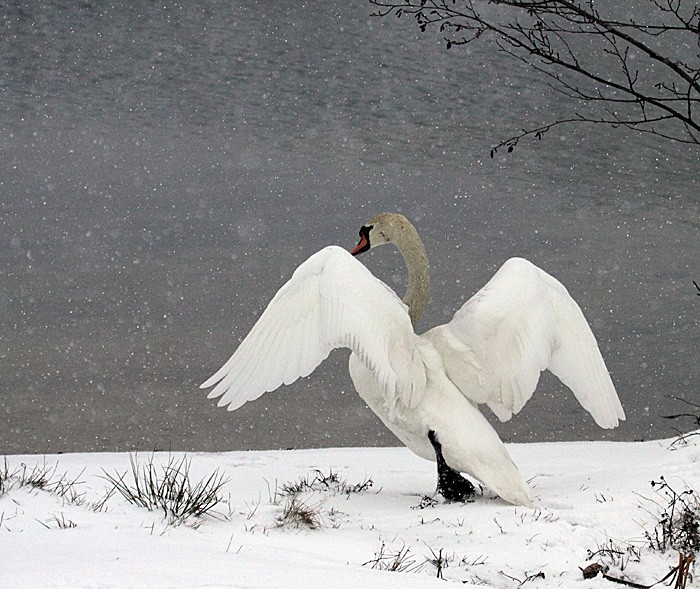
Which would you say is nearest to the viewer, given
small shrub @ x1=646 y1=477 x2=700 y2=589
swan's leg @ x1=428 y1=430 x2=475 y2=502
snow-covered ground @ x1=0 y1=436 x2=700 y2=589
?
snow-covered ground @ x1=0 y1=436 x2=700 y2=589

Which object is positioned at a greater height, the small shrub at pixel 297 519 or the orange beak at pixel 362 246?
the orange beak at pixel 362 246

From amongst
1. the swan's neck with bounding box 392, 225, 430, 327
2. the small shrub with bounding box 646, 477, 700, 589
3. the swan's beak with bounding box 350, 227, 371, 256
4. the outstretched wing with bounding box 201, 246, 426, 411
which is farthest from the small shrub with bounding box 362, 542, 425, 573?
the swan's beak with bounding box 350, 227, 371, 256

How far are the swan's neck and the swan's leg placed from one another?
1117 mm

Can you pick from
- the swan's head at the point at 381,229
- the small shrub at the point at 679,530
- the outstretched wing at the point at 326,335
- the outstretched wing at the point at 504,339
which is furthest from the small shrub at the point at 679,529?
the swan's head at the point at 381,229

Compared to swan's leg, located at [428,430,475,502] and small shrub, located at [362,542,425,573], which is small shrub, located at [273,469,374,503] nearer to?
swan's leg, located at [428,430,475,502]

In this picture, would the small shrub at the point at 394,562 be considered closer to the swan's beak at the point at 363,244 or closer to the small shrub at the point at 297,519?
the small shrub at the point at 297,519

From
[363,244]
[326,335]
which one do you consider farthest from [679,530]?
[363,244]

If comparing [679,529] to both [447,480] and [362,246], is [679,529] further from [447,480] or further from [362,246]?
[362,246]

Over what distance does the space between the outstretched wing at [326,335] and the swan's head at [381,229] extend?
4.64 ft

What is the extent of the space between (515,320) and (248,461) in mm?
2451

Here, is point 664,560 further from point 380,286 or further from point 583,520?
point 380,286

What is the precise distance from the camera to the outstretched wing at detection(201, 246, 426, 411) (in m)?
5.39

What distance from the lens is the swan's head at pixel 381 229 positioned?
694cm

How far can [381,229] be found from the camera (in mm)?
7027
